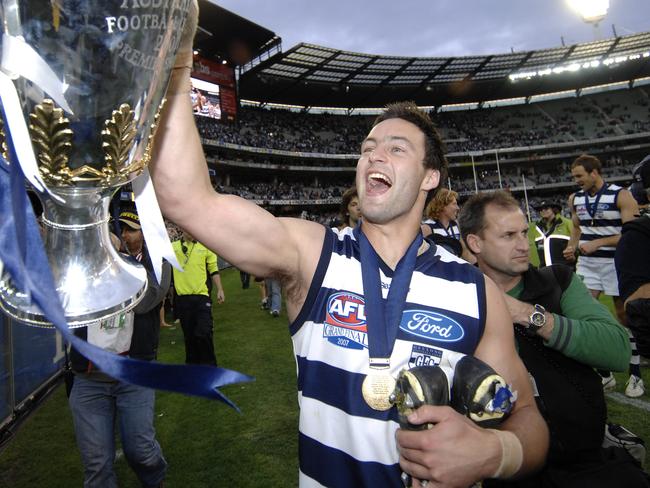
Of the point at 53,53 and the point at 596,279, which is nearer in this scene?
the point at 53,53

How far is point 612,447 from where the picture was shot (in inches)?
84.2

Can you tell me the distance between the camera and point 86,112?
645mm

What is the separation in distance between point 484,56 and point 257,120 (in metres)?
23.4

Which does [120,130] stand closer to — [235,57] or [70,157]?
[70,157]

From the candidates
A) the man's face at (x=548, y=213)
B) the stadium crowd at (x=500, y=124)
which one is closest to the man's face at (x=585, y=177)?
the man's face at (x=548, y=213)

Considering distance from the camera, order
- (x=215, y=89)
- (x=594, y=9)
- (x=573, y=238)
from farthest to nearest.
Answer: (x=215, y=89), (x=594, y=9), (x=573, y=238)

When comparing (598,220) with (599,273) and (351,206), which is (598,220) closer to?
(599,273)

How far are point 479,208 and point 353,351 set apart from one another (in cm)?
167

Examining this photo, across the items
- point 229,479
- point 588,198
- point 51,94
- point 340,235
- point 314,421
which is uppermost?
point 588,198

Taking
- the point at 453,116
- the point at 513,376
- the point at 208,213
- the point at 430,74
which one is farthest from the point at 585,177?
the point at 453,116

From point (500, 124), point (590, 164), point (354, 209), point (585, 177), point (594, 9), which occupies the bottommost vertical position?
point (354, 209)

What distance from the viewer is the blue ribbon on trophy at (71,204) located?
591 millimetres

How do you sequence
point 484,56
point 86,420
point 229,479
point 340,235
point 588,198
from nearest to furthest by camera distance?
point 340,235
point 86,420
point 229,479
point 588,198
point 484,56

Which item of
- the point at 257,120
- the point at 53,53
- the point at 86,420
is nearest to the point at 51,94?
the point at 53,53
